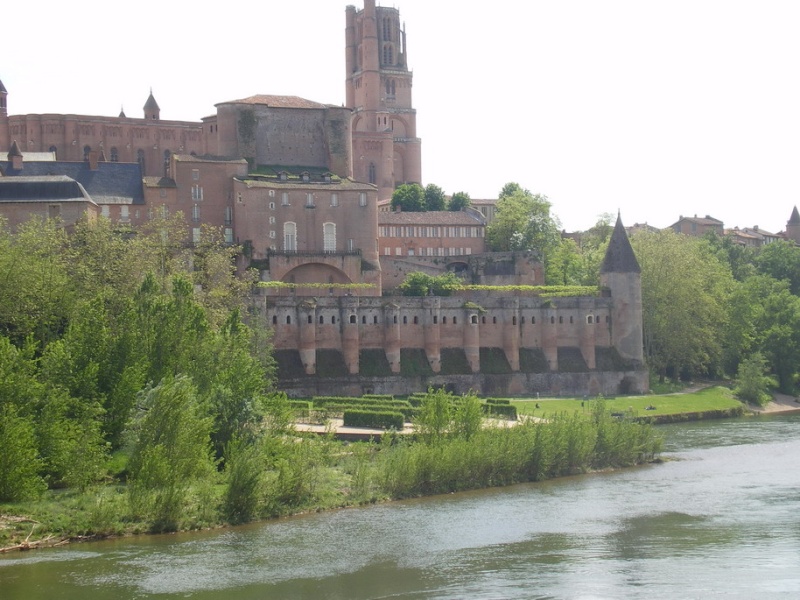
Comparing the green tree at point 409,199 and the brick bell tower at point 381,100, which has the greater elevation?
the brick bell tower at point 381,100

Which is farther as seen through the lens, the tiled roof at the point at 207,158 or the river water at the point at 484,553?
the tiled roof at the point at 207,158

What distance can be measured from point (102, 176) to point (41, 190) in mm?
8590

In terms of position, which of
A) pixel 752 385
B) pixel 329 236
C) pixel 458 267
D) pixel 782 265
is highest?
pixel 782 265

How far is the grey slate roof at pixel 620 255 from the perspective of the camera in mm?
73062

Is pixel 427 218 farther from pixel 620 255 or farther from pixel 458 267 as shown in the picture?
pixel 620 255

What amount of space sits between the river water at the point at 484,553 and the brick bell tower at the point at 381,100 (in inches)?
2501

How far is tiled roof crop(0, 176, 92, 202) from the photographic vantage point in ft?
221

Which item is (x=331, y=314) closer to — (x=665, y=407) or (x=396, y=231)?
(x=665, y=407)

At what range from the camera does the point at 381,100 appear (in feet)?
369

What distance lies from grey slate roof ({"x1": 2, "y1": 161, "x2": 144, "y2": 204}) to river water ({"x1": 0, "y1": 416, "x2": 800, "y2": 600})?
3806 centimetres

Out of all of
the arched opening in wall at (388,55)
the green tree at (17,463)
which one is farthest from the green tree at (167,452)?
the arched opening in wall at (388,55)

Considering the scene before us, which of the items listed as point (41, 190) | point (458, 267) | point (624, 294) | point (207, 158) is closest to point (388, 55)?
point (458, 267)

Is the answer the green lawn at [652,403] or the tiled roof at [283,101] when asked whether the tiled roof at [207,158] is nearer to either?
the tiled roof at [283,101]

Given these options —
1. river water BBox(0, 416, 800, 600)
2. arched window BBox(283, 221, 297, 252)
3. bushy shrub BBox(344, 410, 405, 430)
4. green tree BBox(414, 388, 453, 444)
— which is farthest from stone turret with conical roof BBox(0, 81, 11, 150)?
river water BBox(0, 416, 800, 600)
